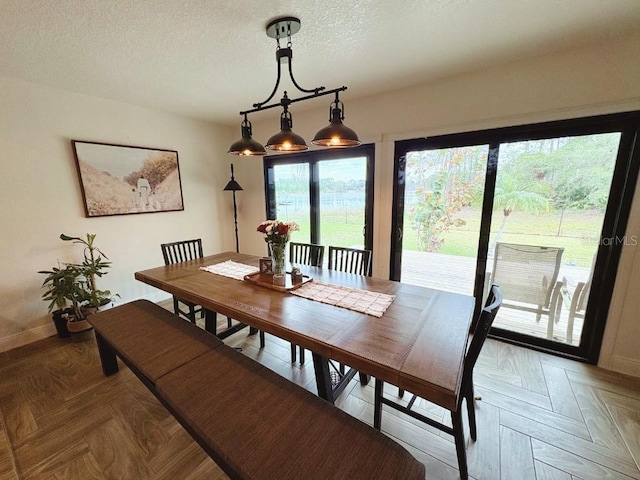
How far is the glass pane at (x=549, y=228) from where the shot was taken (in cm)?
206

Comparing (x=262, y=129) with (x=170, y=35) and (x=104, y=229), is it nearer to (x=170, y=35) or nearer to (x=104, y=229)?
(x=170, y=35)

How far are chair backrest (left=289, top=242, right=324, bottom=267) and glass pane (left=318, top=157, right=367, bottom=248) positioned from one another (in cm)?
84

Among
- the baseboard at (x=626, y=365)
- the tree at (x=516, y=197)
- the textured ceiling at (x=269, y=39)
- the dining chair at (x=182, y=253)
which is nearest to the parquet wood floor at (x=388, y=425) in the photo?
the baseboard at (x=626, y=365)

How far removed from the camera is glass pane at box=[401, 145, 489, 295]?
2523 millimetres

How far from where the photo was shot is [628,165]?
1906 mm

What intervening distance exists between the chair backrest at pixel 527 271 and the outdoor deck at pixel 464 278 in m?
0.11

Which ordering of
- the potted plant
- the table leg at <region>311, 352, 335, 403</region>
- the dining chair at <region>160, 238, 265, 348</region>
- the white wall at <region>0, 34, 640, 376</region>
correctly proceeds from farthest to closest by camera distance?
the dining chair at <region>160, 238, 265, 348</region>
the potted plant
the white wall at <region>0, 34, 640, 376</region>
the table leg at <region>311, 352, 335, 403</region>

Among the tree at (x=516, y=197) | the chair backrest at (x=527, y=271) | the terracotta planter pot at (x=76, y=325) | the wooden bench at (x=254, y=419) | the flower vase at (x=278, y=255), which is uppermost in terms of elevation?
the tree at (x=516, y=197)

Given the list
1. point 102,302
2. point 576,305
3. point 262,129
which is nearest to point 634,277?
point 576,305

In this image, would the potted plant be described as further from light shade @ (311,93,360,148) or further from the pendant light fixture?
light shade @ (311,93,360,148)

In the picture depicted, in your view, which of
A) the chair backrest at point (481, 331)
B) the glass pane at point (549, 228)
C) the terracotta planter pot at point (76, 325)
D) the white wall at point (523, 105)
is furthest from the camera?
the terracotta planter pot at point (76, 325)

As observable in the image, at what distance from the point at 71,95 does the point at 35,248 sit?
1597 mm

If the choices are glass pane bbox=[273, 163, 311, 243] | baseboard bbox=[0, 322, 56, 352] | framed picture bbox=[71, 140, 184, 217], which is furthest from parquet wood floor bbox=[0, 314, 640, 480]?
glass pane bbox=[273, 163, 311, 243]

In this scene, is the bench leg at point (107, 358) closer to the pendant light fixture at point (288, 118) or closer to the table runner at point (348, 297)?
the table runner at point (348, 297)
